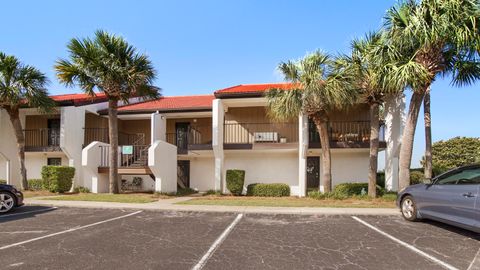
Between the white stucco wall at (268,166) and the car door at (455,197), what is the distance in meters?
10.8

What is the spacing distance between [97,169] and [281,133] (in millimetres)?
9940

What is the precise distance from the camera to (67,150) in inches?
742

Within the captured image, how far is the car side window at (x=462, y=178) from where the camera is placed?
7.27 meters

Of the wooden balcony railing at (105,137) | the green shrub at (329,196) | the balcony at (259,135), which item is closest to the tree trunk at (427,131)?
the green shrub at (329,196)

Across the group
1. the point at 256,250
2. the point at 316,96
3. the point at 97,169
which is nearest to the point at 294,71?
the point at 316,96

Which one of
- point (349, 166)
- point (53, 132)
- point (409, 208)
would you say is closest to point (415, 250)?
point (409, 208)

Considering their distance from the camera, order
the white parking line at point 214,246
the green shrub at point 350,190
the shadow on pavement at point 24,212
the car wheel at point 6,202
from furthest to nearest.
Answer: the green shrub at point 350,190
the car wheel at point 6,202
the shadow on pavement at point 24,212
the white parking line at point 214,246

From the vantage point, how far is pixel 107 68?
1510 cm

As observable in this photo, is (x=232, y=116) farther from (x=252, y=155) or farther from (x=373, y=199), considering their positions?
(x=373, y=199)

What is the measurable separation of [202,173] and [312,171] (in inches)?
252

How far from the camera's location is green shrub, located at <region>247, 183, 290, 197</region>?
1661 centimetres

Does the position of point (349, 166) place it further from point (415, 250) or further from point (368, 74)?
point (415, 250)

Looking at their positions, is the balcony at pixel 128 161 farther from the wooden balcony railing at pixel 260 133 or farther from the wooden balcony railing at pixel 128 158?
the wooden balcony railing at pixel 260 133

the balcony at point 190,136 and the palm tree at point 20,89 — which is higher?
the palm tree at point 20,89
